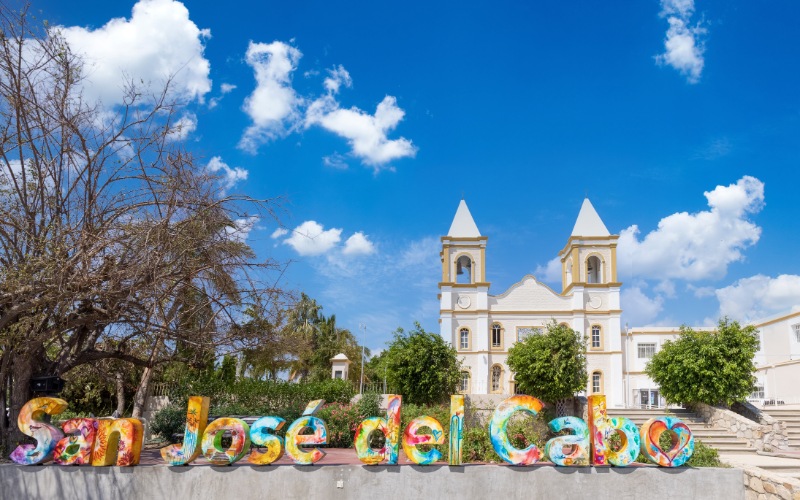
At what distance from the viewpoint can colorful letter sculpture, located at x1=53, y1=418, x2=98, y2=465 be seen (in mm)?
10484

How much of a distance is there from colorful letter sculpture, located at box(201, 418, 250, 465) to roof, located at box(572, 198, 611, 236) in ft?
110

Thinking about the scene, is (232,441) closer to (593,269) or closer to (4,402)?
(4,402)

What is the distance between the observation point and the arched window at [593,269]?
132 ft

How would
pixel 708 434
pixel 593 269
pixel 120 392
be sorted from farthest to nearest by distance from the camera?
pixel 593 269
pixel 120 392
pixel 708 434

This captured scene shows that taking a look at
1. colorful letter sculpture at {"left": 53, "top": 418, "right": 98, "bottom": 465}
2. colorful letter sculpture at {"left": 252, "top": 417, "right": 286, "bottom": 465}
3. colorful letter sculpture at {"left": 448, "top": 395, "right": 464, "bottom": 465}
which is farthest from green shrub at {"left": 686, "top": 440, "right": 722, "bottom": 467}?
colorful letter sculpture at {"left": 53, "top": 418, "right": 98, "bottom": 465}

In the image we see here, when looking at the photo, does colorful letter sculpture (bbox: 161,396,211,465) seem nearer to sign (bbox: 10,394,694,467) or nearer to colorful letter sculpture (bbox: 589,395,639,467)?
sign (bbox: 10,394,694,467)

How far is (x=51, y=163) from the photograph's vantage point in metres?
12.8

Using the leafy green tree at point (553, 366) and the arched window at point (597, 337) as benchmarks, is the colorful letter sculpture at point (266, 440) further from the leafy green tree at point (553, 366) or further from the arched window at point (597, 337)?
the arched window at point (597, 337)

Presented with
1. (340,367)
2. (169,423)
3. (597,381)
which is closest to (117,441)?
(169,423)

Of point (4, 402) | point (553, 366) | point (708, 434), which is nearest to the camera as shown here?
point (4, 402)

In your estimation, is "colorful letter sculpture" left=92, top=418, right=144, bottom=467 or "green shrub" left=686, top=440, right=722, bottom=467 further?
"green shrub" left=686, top=440, right=722, bottom=467

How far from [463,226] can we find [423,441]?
1218 inches

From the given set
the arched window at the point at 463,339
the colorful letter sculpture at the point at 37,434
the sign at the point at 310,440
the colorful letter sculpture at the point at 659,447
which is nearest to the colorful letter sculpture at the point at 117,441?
the sign at the point at 310,440

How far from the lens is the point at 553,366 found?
23.1m
